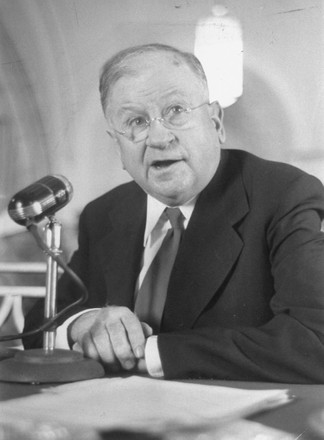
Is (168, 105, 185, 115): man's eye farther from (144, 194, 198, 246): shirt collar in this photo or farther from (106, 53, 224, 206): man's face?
(144, 194, 198, 246): shirt collar

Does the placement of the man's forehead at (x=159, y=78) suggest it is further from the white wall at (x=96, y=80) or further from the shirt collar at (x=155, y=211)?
the shirt collar at (x=155, y=211)

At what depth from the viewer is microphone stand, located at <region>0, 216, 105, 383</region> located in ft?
3.34

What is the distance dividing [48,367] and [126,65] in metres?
0.55

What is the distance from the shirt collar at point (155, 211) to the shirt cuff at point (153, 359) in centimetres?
22

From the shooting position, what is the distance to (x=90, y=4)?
3.87ft

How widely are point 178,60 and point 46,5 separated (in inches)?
12.0

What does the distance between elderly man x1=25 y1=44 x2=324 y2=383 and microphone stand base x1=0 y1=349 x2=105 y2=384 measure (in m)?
0.05

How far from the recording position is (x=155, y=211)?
120 cm

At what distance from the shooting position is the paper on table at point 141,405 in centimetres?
85

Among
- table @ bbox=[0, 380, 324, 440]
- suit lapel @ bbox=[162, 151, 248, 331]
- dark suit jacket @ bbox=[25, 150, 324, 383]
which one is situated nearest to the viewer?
table @ bbox=[0, 380, 324, 440]

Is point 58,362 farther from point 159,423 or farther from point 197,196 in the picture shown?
point 197,196

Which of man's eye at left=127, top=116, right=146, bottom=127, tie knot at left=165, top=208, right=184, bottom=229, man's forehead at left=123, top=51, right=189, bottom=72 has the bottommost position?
tie knot at left=165, top=208, right=184, bottom=229

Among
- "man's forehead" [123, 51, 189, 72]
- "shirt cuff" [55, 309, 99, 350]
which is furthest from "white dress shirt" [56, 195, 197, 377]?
"man's forehead" [123, 51, 189, 72]

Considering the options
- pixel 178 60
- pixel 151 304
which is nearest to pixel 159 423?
pixel 151 304
